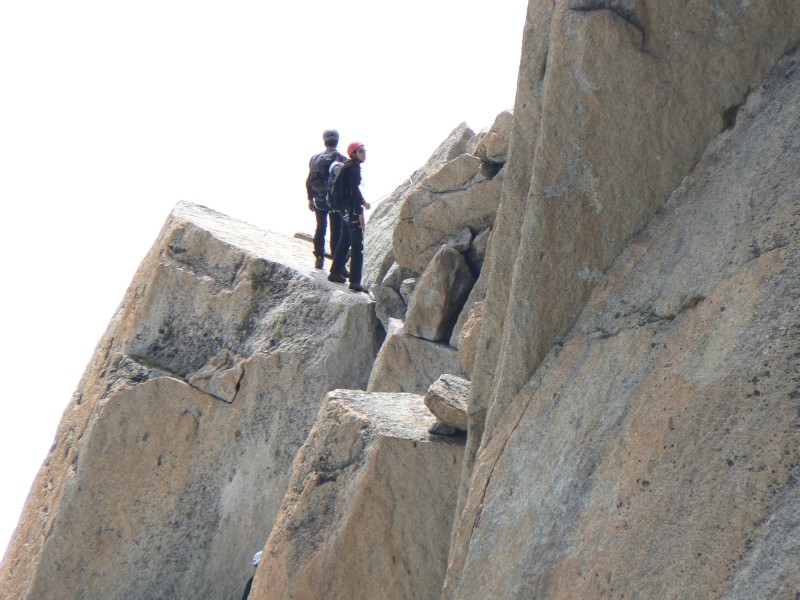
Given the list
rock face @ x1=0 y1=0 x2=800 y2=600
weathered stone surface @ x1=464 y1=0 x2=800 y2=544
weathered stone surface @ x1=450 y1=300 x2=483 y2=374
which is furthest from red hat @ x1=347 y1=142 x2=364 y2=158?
weathered stone surface @ x1=464 y1=0 x2=800 y2=544

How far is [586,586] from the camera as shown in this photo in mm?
4926

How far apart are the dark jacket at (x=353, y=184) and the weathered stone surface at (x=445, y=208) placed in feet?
5.25

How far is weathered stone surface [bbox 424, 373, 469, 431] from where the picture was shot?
8180 mm

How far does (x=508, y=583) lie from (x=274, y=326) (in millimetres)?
8215

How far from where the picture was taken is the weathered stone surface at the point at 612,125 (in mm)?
6184

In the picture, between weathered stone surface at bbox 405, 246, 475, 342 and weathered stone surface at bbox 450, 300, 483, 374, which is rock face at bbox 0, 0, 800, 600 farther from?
weathered stone surface at bbox 405, 246, 475, 342

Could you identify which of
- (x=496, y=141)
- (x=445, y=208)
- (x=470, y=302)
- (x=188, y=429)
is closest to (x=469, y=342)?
(x=470, y=302)

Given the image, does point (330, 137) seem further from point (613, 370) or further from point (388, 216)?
point (613, 370)

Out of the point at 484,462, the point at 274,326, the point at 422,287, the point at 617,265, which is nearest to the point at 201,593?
the point at 274,326

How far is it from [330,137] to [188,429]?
5.12 metres

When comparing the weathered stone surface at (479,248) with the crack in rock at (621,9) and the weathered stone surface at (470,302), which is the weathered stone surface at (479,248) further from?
the crack in rock at (621,9)

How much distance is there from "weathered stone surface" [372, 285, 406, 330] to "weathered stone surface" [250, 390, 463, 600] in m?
4.85

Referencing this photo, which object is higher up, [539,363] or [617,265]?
[617,265]

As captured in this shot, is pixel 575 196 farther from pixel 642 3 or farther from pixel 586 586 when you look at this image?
pixel 586 586
